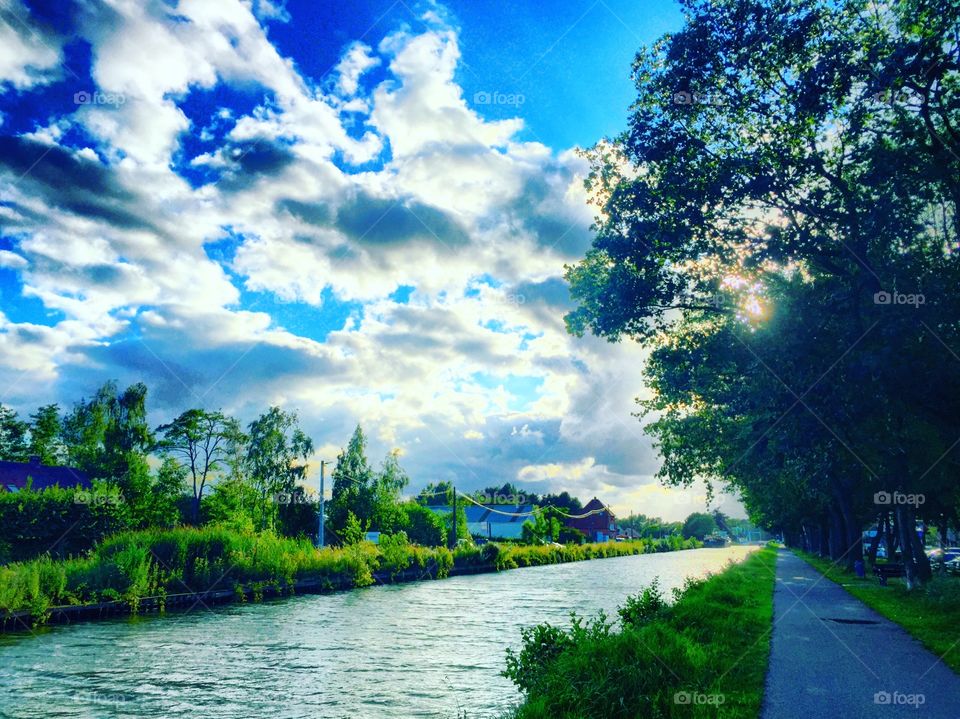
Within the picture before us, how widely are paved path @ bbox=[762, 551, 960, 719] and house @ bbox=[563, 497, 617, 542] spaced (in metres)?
128

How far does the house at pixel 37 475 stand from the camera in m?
53.6

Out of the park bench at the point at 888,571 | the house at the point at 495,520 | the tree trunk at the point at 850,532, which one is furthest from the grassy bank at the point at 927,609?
the house at the point at 495,520

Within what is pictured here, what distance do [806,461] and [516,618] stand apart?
11.8m

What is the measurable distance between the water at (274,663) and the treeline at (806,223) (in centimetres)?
953

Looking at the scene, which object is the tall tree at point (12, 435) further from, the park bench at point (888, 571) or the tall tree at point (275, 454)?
the park bench at point (888, 571)

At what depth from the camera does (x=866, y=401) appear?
16.0 m

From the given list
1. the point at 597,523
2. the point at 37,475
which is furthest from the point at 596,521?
the point at 37,475

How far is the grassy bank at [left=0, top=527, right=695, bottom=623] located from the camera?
2312 cm

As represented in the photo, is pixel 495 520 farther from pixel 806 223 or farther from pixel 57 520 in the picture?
pixel 806 223

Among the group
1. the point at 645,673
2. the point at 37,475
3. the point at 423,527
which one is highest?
the point at 37,475

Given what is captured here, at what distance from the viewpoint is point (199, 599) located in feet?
92.6

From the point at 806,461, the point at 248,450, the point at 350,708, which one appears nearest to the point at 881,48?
the point at 806,461

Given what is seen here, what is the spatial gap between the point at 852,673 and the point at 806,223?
11486 millimetres

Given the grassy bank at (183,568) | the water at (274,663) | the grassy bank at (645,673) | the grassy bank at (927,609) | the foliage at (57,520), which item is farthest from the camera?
the foliage at (57,520)
